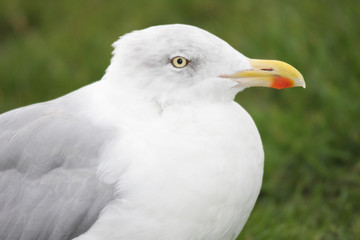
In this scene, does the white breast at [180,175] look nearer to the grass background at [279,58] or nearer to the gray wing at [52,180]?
the gray wing at [52,180]

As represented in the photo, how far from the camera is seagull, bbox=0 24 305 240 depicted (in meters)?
2.76

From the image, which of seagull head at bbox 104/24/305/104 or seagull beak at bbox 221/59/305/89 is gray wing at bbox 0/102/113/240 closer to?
seagull head at bbox 104/24/305/104

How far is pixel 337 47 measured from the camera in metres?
5.07

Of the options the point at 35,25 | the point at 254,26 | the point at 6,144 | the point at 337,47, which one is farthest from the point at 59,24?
the point at 6,144

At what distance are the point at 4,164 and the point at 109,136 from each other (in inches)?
22.8

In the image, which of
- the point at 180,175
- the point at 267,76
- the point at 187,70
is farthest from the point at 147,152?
the point at 267,76

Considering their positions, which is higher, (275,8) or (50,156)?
(275,8)

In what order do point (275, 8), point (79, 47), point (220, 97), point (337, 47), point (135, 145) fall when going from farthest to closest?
point (79, 47) → point (275, 8) → point (337, 47) → point (220, 97) → point (135, 145)

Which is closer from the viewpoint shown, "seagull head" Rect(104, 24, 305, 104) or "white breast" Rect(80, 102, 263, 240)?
"white breast" Rect(80, 102, 263, 240)

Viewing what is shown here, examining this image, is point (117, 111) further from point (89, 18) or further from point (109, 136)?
point (89, 18)

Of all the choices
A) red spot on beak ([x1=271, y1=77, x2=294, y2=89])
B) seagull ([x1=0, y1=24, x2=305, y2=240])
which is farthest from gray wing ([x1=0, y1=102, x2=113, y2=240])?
red spot on beak ([x1=271, y1=77, x2=294, y2=89])

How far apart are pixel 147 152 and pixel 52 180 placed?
49 cm

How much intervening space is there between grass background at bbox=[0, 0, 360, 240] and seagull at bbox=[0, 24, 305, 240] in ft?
3.86

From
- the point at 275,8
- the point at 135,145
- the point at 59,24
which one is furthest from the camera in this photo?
the point at 59,24
